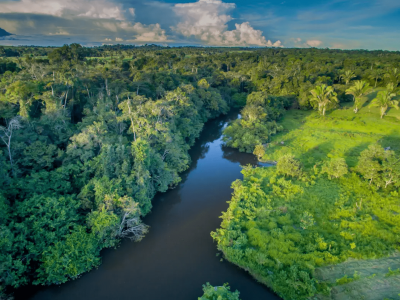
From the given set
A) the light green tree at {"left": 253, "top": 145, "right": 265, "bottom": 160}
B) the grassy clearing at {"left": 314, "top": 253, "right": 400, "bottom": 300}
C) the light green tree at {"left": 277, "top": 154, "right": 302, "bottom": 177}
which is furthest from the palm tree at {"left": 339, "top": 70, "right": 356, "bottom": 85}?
the grassy clearing at {"left": 314, "top": 253, "right": 400, "bottom": 300}

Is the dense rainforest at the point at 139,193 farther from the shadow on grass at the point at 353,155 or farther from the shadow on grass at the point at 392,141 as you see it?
the shadow on grass at the point at 392,141

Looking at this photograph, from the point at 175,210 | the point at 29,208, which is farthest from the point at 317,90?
the point at 29,208

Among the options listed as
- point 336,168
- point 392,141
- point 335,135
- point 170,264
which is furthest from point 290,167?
point 392,141

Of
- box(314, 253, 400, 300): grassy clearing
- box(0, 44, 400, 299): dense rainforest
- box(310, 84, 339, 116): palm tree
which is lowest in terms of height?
box(314, 253, 400, 300): grassy clearing

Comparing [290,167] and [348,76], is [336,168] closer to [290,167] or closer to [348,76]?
[290,167]

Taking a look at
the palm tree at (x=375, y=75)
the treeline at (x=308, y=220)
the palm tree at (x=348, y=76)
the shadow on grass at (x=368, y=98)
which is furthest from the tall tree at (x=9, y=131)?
the palm tree at (x=375, y=75)

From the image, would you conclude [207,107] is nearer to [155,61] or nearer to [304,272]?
[155,61]

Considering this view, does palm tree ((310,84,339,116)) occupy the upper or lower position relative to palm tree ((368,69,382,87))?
lower

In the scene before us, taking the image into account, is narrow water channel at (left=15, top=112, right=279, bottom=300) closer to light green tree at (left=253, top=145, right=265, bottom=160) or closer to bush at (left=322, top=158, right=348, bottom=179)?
light green tree at (left=253, top=145, right=265, bottom=160)
